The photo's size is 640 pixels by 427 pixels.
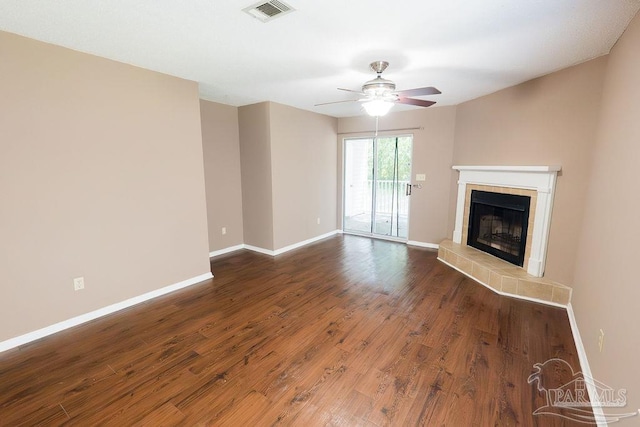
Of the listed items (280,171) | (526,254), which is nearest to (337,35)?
(280,171)

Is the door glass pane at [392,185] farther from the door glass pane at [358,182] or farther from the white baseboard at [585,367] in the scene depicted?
the white baseboard at [585,367]

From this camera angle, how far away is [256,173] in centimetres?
482

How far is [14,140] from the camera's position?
89.3 inches

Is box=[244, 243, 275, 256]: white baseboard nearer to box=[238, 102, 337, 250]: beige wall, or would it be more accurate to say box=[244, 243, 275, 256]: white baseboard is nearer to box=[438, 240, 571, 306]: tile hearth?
box=[238, 102, 337, 250]: beige wall

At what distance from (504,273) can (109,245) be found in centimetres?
432

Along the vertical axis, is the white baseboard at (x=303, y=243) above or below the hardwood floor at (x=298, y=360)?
above

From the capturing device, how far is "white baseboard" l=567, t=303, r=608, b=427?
1660 mm

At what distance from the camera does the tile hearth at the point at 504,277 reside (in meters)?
3.05

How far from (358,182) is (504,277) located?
3.47m

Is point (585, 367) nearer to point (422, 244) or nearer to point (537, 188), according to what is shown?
point (537, 188)

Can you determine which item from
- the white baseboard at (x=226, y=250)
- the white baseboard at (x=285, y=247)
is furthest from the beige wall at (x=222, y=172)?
the white baseboard at (x=285, y=247)

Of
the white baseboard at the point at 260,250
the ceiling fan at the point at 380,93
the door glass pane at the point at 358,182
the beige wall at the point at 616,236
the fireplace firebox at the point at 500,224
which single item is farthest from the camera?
the door glass pane at the point at 358,182

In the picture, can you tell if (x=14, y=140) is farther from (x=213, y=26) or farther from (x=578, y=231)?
(x=578, y=231)

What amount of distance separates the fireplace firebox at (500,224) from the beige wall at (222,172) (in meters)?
3.88
